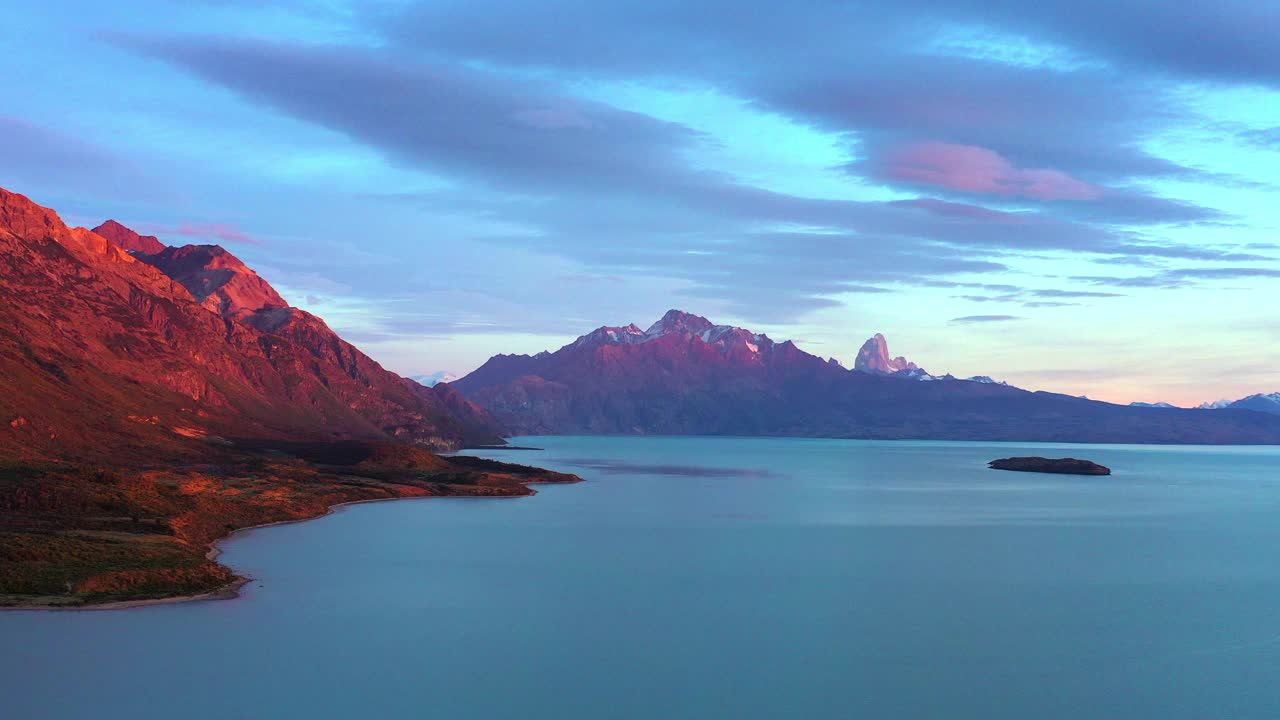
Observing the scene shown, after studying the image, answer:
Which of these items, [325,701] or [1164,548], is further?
[1164,548]

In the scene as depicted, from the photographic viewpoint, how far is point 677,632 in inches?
2309

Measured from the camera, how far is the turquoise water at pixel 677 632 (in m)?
44.4

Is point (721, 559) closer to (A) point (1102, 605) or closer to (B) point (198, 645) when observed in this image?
(A) point (1102, 605)

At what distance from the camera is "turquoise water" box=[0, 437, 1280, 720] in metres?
44.4

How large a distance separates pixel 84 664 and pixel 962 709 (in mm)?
37747

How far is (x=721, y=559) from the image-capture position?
90500 mm

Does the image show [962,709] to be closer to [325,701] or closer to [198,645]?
[325,701]

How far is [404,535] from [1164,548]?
7405cm

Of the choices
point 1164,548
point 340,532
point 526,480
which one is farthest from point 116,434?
point 1164,548

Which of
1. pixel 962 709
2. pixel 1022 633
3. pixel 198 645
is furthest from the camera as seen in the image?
pixel 1022 633

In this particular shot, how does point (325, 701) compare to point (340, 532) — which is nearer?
point (325, 701)

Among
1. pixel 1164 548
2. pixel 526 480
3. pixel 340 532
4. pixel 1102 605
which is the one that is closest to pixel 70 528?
pixel 340 532

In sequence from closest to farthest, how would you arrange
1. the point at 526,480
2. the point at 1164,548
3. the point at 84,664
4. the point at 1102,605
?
the point at 84,664 < the point at 1102,605 < the point at 1164,548 < the point at 526,480

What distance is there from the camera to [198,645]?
52.0 m
